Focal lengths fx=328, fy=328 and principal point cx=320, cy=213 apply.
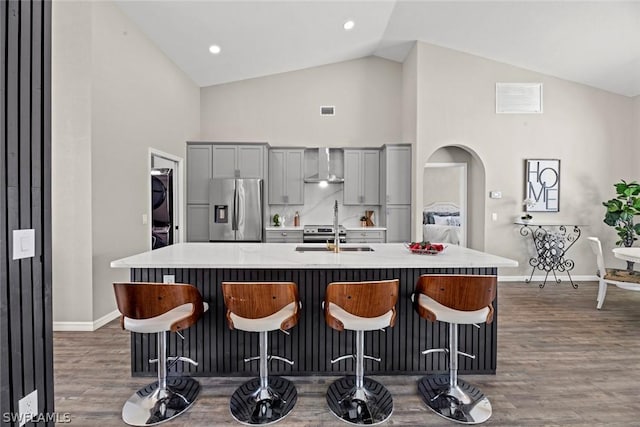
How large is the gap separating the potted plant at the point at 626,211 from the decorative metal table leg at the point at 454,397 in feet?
14.4

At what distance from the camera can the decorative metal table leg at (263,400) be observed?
202 centimetres

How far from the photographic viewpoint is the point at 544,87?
5457 mm

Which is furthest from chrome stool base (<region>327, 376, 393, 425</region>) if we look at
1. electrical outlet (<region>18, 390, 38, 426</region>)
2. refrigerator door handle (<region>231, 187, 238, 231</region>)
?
refrigerator door handle (<region>231, 187, 238, 231</region>)

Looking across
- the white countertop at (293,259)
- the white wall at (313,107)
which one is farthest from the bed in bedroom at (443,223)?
the white countertop at (293,259)

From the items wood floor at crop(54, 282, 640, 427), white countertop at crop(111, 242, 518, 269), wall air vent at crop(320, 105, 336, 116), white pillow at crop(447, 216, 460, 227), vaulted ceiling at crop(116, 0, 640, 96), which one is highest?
vaulted ceiling at crop(116, 0, 640, 96)

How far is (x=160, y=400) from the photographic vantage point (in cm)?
214

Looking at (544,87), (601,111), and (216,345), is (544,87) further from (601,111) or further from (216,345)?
(216,345)

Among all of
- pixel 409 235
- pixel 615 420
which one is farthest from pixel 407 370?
pixel 409 235

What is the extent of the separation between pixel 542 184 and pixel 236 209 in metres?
5.05

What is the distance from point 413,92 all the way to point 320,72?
1744mm

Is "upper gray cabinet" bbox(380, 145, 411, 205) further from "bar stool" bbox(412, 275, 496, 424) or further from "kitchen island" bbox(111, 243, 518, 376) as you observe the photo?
"bar stool" bbox(412, 275, 496, 424)

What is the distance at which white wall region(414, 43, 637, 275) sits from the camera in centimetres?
536

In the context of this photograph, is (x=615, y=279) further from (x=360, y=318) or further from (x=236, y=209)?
(x=236, y=209)

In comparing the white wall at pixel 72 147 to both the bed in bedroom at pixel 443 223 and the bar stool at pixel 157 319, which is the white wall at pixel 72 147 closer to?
the bar stool at pixel 157 319
